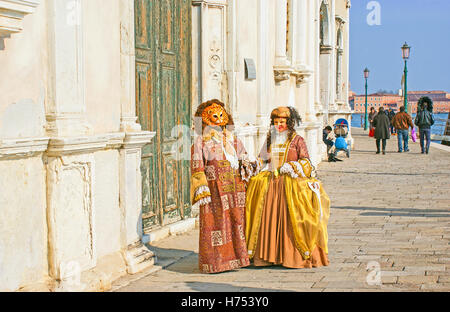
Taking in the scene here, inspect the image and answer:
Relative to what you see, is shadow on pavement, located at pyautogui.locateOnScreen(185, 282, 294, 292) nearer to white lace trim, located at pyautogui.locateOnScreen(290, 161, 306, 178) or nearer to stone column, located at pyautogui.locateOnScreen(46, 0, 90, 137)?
white lace trim, located at pyautogui.locateOnScreen(290, 161, 306, 178)

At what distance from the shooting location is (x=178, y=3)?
920cm

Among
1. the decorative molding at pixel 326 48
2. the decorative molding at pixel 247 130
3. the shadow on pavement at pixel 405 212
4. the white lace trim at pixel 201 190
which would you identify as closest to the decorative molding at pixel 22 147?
the white lace trim at pixel 201 190

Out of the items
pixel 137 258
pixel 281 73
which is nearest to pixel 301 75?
pixel 281 73

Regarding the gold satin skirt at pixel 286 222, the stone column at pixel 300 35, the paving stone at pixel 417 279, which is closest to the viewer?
the paving stone at pixel 417 279

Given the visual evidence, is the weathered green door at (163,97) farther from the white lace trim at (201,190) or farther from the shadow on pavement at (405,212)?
the shadow on pavement at (405,212)

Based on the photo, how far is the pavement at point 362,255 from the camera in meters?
6.38

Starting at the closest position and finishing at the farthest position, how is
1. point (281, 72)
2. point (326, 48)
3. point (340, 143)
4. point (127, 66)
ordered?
1. point (127, 66)
2. point (281, 72)
3. point (340, 143)
4. point (326, 48)

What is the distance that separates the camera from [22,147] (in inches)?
205

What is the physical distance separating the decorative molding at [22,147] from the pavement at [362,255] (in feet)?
5.25

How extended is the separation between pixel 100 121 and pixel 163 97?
2238 millimetres

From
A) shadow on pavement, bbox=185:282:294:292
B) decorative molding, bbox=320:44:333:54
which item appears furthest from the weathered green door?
decorative molding, bbox=320:44:333:54

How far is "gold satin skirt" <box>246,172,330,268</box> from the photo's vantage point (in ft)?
23.2

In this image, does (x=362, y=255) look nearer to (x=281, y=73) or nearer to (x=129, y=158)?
(x=129, y=158)
